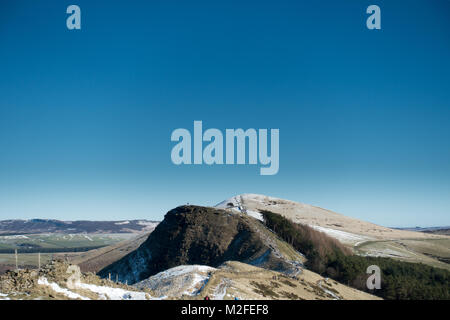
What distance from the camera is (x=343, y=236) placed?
14462 centimetres

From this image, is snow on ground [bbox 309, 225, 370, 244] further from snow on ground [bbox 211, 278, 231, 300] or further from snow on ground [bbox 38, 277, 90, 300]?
snow on ground [bbox 38, 277, 90, 300]

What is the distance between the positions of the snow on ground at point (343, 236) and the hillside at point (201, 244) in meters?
54.5

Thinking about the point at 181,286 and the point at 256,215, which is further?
the point at 256,215

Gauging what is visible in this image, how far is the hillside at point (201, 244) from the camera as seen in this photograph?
84375 mm

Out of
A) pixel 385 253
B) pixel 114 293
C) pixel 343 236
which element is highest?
pixel 114 293

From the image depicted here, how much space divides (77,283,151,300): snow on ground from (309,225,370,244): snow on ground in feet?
398

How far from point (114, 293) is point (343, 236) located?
450 feet

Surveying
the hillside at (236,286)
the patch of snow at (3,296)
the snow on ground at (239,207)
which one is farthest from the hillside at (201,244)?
the patch of snow at (3,296)

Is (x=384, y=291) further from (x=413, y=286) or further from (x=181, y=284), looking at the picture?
(x=181, y=284)

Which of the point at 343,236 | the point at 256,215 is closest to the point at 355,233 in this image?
the point at 343,236

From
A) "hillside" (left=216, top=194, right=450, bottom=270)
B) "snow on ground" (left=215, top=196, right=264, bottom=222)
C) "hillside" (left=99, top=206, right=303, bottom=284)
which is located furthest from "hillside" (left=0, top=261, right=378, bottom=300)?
"hillside" (left=216, top=194, right=450, bottom=270)

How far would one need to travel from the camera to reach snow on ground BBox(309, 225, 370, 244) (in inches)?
5462

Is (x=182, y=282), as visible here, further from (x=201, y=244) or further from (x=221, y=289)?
(x=201, y=244)

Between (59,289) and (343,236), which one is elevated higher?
(59,289)
